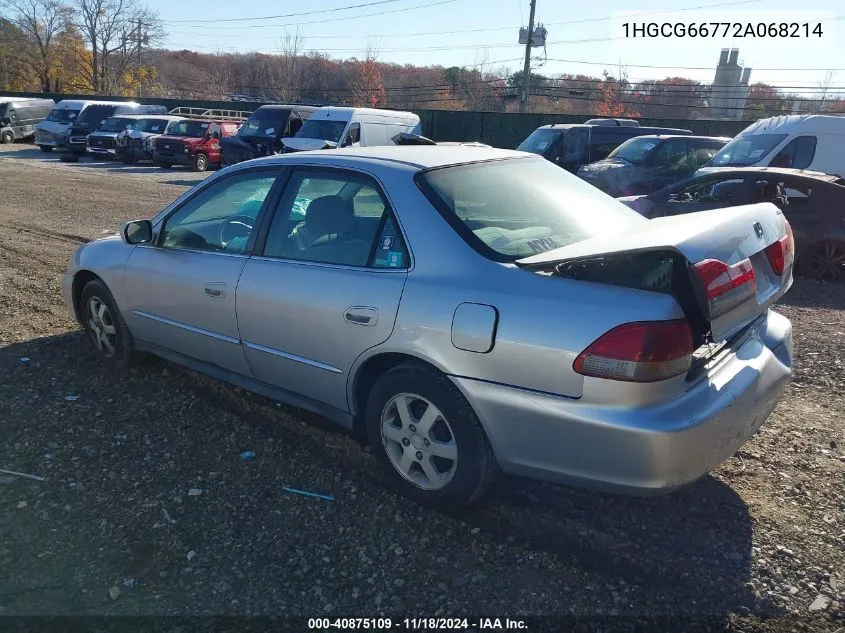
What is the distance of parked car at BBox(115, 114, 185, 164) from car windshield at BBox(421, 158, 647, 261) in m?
21.7

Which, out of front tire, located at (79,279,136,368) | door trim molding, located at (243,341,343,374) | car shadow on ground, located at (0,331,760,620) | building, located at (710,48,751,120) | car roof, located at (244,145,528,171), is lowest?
car shadow on ground, located at (0,331,760,620)

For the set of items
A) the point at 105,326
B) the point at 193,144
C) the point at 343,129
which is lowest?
the point at 105,326

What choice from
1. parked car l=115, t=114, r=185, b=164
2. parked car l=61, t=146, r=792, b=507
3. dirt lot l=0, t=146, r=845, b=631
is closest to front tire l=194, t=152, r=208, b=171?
parked car l=115, t=114, r=185, b=164

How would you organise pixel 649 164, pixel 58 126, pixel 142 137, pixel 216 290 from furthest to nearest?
pixel 58 126, pixel 142 137, pixel 649 164, pixel 216 290

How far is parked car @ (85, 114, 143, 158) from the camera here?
24.0 metres

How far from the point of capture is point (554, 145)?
52.0 feet

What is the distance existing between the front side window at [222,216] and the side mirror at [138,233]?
109 millimetres

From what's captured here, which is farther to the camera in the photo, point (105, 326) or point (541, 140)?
point (541, 140)

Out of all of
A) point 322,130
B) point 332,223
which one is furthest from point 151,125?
point 332,223

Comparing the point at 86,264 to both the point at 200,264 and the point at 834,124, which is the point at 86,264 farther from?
the point at 834,124

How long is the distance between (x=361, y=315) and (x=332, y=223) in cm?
68

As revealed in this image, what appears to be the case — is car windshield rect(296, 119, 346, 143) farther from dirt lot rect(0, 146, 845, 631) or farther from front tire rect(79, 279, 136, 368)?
dirt lot rect(0, 146, 845, 631)

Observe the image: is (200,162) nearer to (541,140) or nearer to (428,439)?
(541,140)

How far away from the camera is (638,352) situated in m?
2.46
